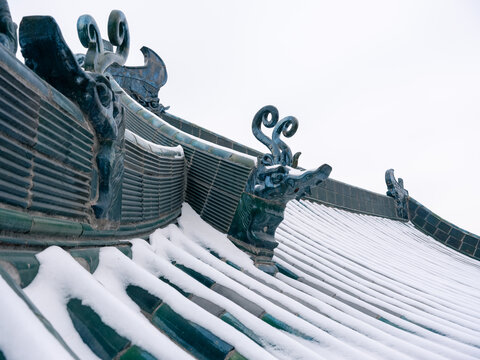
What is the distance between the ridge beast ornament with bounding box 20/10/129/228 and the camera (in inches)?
46.8

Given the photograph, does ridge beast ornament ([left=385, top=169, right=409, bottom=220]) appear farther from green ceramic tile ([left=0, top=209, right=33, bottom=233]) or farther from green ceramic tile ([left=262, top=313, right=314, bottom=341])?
green ceramic tile ([left=0, top=209, right=33, bottom=233])

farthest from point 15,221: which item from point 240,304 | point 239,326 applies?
point 240,304

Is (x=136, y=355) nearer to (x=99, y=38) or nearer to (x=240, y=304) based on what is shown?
(x=240, y=304)

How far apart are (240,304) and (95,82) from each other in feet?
4.29

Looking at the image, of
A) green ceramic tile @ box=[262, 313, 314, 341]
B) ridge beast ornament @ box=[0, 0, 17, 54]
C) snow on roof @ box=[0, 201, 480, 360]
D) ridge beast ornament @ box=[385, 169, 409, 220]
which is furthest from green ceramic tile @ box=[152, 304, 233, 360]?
ridge beast ornament @ box=[385, 169, 409, 220]

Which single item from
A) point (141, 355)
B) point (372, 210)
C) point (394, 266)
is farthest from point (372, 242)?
point (141, 355)

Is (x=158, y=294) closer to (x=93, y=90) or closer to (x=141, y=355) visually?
(x=141, y=355)

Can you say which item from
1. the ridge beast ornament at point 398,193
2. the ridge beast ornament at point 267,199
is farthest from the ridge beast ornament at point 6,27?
the ridge beast ornament at point 398,193

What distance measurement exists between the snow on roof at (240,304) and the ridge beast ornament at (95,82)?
0.33 metres

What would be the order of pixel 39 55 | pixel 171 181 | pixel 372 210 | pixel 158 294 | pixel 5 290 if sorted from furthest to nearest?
pixel 372 210
pixel 171 181
pixel 158 294
pixel 39 55
pixel 5 290

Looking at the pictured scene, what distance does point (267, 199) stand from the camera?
2.60 m

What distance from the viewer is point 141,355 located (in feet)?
3.10

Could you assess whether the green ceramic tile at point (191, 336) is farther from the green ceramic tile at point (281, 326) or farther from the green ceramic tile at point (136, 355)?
the green ceramic tile at point (281, 326)

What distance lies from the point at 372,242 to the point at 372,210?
288 cm
